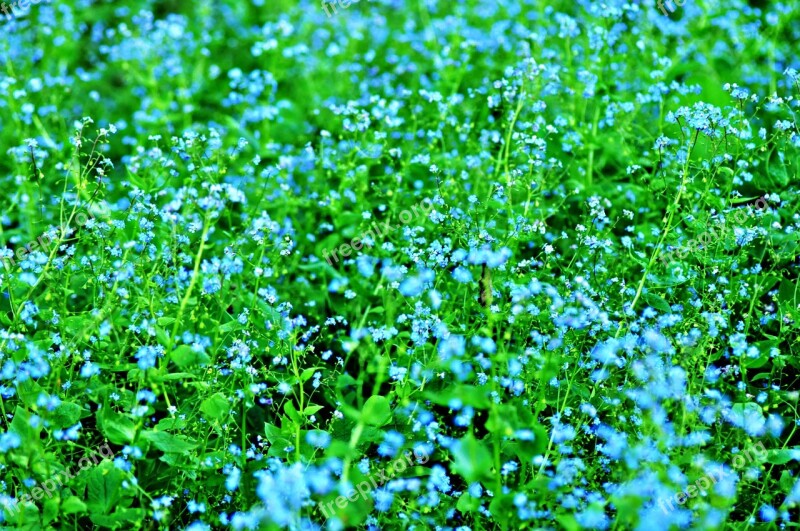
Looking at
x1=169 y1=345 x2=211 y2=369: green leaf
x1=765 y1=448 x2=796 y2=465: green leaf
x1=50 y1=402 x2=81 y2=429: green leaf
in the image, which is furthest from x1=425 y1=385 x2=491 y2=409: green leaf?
x1=50 y1=402 x2=81 y2=429: green leaf

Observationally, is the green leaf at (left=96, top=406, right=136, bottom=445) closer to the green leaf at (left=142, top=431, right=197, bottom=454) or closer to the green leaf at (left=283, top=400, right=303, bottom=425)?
the green leaf at (left=142, top=431, right=197, bottom=454)

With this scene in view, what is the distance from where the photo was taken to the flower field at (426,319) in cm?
334

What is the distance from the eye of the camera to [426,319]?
13.4 feet

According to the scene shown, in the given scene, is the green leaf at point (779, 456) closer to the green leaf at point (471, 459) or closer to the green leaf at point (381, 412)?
the green leaf at point (471, 459)

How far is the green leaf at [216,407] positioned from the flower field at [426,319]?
0.02 m

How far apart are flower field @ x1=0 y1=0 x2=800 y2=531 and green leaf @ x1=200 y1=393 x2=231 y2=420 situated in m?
0.02

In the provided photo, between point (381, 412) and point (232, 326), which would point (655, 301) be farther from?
point (232, 326)

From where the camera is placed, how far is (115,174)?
6.78m

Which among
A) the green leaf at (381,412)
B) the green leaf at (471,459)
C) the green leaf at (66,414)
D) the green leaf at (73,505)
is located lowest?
the green leaf at (471,459)

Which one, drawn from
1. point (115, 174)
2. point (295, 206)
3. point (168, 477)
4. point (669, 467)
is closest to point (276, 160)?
point (295, 206)

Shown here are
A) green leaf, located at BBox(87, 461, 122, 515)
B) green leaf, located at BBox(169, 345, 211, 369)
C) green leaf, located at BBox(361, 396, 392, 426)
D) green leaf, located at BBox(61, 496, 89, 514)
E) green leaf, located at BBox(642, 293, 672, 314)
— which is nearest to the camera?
green leaf, located at BBox(61, 496, 89, 514)

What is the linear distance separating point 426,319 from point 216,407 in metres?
1.08

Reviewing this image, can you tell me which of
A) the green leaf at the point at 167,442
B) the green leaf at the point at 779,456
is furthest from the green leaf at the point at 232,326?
the green leaf at the point at 779,456

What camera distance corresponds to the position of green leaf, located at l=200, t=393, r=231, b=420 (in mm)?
3631
